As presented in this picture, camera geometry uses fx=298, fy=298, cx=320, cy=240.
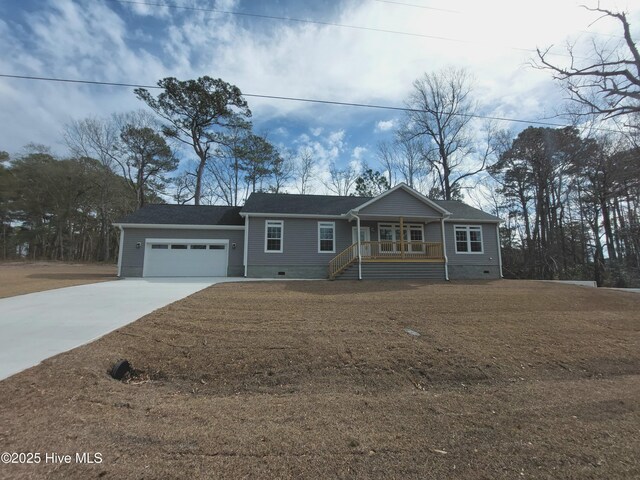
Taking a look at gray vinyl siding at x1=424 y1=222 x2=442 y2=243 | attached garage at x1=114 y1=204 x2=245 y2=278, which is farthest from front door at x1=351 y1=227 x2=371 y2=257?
attached garage at x1=114 y1=204 x2=245 y2=278

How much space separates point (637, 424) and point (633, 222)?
87.6 feet

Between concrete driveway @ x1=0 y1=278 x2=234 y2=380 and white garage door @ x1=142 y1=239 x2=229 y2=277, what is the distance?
→ 16.6ft

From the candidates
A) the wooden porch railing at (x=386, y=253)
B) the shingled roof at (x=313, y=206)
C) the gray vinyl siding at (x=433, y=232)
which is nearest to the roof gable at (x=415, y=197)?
the gray vinyl siding at (x=433, y=232)

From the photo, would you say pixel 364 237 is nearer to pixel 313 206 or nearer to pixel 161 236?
pixel 313 206

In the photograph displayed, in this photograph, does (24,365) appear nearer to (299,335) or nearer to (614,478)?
(299,335)

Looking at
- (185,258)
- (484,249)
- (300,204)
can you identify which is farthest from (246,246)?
(484,249)

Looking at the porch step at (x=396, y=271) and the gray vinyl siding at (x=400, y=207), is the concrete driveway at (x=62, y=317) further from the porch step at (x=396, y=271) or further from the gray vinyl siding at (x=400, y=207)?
the gray vinyl siding at (x=400, y=207)

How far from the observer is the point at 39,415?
2889 millimetres

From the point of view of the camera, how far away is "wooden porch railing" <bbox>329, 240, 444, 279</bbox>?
15.1 meters

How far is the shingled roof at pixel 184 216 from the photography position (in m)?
15.6

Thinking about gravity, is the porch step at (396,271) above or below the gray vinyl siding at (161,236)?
below

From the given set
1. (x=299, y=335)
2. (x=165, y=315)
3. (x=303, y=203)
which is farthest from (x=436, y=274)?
(x=165, y=315)

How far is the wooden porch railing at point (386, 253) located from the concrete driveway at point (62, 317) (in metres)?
7.52

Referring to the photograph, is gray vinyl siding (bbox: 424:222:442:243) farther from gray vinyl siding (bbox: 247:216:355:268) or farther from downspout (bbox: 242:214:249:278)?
downspout (bbox: 242:214:249:278)
